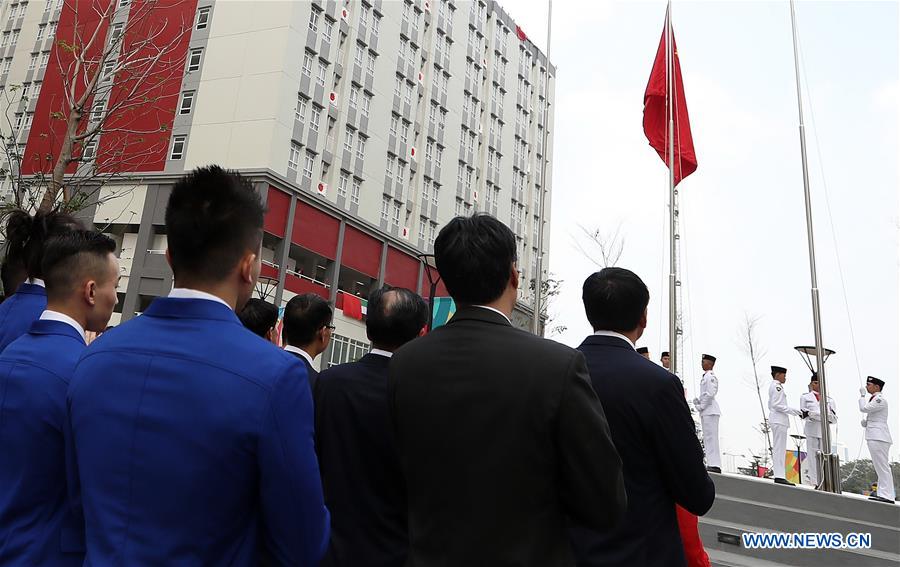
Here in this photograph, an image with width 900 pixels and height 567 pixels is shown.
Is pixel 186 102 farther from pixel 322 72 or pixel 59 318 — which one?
pixel 59 318

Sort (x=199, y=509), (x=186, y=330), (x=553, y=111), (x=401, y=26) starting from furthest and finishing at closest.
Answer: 1. (x=553, y=111)
2. (x=401, y=26)
3. (x=186, y=330)
4. (x=199, y=509)

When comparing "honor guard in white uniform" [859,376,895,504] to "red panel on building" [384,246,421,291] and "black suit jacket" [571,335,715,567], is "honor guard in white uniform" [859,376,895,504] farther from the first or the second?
"red panel on building" [384,246,421,291]

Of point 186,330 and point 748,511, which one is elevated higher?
point 186,330

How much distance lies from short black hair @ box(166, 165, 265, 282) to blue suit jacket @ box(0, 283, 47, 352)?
163cm

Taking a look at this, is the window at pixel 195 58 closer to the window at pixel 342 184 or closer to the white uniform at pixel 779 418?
the window at pixel 342 184

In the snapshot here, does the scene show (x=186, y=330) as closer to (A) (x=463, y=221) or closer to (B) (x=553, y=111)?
(A) (x=463, y=221)

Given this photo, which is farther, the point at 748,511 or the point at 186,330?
the point at 748,511

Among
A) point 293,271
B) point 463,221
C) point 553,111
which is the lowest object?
point 463,221

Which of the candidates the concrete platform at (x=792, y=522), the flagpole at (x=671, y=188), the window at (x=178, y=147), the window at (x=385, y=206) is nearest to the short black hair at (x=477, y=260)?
the concrete platform at (x=792, y=522)

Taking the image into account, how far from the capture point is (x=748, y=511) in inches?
315

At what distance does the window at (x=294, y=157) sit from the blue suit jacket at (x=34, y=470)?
25.6m

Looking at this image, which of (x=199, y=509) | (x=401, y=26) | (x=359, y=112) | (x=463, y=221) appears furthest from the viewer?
(x=401, y=26)

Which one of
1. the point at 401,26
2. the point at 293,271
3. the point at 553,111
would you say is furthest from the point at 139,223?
the point at 553,111

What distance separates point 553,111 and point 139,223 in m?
34.9
